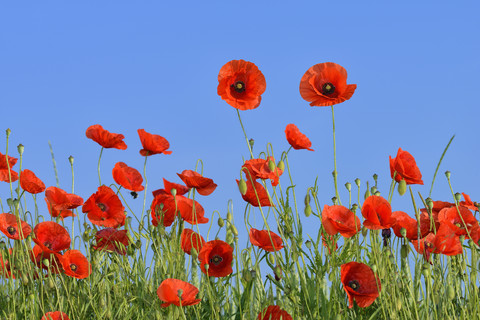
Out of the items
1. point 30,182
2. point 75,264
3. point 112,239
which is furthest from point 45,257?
point 30,182

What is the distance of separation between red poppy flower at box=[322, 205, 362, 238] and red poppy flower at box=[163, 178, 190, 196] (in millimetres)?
809

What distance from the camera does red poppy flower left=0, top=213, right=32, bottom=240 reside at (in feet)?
9.05

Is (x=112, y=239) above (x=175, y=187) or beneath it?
beneath

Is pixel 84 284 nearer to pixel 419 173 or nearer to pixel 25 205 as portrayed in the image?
pixel 25 205

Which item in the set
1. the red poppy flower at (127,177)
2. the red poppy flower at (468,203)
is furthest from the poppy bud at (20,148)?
the red poppy flower at (468,203)

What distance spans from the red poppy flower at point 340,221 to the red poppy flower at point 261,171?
0.28 metres

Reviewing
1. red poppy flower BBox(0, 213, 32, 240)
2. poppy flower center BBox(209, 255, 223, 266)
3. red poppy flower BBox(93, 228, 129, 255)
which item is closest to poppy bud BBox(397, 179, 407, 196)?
poppy flower center BBox(209, 255, 223, 266)

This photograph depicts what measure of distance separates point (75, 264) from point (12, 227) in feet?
1.32

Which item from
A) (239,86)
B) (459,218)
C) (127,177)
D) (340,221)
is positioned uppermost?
(239,86)

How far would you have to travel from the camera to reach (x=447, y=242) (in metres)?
2.42

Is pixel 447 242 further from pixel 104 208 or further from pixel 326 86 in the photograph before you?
pixel 104 208

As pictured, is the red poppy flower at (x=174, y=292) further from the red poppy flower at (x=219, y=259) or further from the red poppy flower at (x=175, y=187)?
→ the red poppy flower at (x=175, y=187)

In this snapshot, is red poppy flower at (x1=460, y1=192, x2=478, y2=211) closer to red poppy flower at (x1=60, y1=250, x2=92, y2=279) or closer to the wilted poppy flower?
the wilted poppy flower

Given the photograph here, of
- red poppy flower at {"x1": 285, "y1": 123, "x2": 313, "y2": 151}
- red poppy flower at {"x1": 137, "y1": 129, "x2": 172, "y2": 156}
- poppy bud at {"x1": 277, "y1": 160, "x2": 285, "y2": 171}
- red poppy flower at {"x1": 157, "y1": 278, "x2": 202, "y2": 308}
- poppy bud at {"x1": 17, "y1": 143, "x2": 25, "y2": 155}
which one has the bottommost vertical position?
red poppy flower at {"x1": 157, "y1": 278, "x2": 202, "y2": 308}
